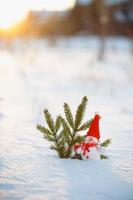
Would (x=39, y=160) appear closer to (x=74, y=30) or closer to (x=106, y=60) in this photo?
(x=106, y=60)

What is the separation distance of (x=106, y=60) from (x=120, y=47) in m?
6.60

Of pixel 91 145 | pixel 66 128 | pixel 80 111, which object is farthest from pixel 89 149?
pixel 80 111

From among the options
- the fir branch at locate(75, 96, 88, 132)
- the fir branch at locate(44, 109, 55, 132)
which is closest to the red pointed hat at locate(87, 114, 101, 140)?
the fir branch at locate(75, 96, 88, 132)

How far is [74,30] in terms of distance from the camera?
1265 inches

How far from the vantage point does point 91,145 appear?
4.91m

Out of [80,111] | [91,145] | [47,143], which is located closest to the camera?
[80,111]

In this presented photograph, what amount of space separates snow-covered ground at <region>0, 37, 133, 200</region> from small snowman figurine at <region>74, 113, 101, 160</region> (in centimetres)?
10

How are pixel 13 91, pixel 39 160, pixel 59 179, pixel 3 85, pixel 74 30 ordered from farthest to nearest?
1. pixel 74 30
2. pixel 3 85
3. pixel 13 91
4. pixel 39 160
5. pixel 59 179

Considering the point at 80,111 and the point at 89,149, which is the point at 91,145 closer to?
the point at 89,149

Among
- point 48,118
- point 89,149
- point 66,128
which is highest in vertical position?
point 48,118

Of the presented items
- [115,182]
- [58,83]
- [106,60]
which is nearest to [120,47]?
[106,60]

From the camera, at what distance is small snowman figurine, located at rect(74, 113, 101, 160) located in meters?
4.86

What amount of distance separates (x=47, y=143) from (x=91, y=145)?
88cm

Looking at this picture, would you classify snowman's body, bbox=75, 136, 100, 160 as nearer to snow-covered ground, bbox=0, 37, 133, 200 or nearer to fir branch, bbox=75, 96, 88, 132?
snow-covered ground, bbox=0, 37, 133, 200
